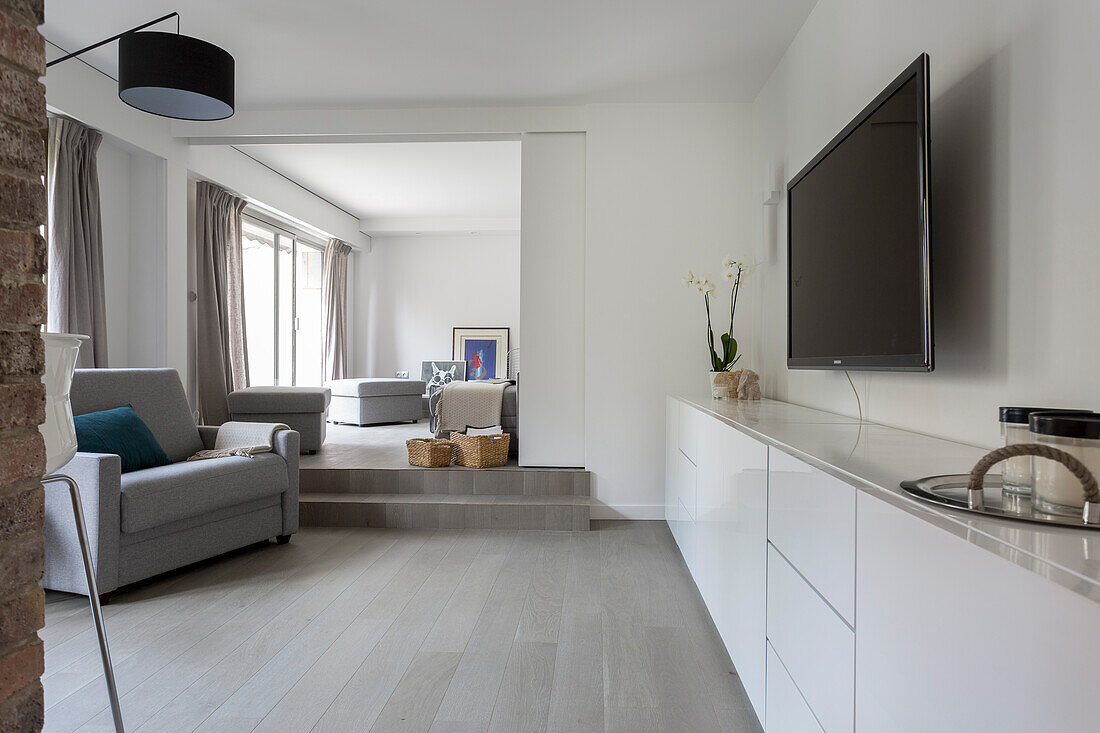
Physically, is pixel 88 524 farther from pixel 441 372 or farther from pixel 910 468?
pixel 441 372

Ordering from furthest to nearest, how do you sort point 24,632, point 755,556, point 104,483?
point 104,483 < point 755,556 < point 24,632

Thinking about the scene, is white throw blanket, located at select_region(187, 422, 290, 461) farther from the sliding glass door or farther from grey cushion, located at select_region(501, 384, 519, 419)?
the sliding glass door

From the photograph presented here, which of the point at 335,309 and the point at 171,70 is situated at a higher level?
the point at 171,70

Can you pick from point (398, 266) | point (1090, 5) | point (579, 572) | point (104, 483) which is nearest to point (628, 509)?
point (579, 572)

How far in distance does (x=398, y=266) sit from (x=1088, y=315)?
27.1ft

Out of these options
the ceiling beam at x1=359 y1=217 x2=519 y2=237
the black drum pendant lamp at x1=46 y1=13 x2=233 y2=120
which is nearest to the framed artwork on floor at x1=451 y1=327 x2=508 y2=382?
the ceiling beam at x1=359 y1=217 x2=519 y2=237

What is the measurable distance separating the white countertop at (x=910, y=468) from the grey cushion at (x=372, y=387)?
196 inches

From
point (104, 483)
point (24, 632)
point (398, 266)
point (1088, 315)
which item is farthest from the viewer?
point (398, 266)

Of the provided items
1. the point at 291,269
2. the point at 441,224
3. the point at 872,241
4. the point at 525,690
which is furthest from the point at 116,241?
the point at 441,224

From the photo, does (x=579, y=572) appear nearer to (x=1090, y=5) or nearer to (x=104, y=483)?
(x=104, y=483)

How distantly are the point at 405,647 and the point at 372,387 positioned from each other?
4949 mm

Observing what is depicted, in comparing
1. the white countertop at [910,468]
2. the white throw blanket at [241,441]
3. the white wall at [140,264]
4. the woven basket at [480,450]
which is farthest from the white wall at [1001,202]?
the white wall at [140,264]

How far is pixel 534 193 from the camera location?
14.3 feet

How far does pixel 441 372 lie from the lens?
338 inches
